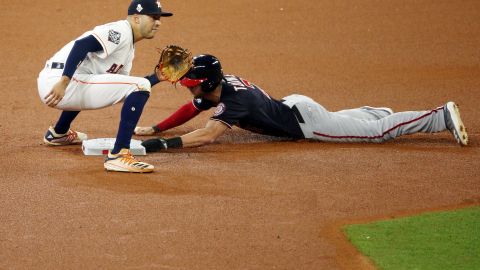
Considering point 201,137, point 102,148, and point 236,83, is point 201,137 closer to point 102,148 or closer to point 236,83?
point 236,83

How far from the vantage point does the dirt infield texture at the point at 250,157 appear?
6086 millimetres

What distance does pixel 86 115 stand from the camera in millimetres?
9711

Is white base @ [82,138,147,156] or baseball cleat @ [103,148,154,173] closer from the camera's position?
baseball cleat @ [103,148,154,173]

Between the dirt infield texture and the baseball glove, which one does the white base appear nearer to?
the dirt infield texture

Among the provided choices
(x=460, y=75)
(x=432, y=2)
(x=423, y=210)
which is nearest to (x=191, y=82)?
(x=423, y=210)

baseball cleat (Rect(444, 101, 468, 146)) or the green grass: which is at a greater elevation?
baseball cleat (Rect(444, 101, 468, 146))

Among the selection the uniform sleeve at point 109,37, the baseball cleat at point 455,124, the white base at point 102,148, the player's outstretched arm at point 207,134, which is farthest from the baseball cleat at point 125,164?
the baseball cleat at point 455,124

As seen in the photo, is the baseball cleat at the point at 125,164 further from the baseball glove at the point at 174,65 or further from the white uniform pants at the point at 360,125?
the white uniform pants at the point at 360,125

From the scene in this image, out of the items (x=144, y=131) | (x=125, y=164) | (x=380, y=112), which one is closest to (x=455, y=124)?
(x=380, y=112)

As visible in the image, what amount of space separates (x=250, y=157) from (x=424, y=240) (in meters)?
2.13

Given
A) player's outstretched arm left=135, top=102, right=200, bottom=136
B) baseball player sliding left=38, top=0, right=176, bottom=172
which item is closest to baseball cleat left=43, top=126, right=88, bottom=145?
baseball player sliding left=38, top=0, right=176, bottom=172

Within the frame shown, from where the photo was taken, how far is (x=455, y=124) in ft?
27.2

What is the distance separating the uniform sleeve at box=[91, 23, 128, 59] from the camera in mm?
7703

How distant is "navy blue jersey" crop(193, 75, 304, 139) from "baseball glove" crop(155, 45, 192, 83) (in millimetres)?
432
